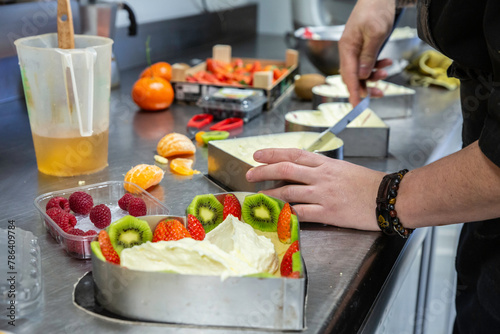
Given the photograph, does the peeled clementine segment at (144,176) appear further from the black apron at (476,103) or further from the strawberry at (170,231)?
the black apron at (476,103)

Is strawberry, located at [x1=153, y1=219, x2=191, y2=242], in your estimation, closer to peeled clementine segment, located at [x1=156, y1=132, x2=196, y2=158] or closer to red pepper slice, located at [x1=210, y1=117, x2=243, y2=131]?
peeled clementine segment, located at [x1=156, y1=132, x2=196, y2=158]

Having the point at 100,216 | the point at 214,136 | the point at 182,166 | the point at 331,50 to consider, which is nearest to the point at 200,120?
the point at 214,136

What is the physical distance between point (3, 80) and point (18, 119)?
0.19 m

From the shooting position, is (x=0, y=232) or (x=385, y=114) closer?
(x=0, y=232)

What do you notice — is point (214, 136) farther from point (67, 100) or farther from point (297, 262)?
point (297, 262)

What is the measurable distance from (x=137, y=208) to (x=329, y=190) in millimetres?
311

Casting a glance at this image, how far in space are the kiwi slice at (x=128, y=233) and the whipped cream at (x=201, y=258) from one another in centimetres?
5

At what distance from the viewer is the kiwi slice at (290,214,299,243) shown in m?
0.77

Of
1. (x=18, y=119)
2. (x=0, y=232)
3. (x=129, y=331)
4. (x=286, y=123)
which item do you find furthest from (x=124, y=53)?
(x=129, y=331)

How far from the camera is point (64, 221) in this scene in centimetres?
86

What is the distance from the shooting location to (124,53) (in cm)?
209

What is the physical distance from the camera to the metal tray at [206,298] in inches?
25.5

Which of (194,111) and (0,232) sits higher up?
(0,232)

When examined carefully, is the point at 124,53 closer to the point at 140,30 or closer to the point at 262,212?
the point at 140,30
